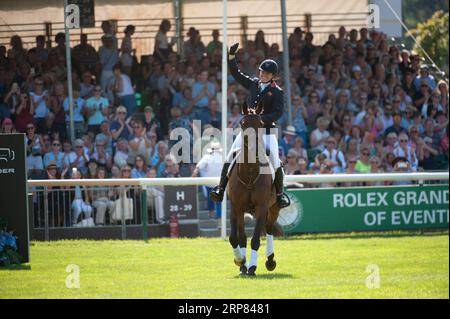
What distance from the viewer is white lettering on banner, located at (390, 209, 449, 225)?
18766 millimetres

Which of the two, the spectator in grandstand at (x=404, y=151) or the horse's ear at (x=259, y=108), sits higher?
the horse's ear at (x=259, y=108)

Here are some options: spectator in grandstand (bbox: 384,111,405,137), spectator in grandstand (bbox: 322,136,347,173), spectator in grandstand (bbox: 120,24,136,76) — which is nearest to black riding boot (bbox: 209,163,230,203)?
spectator in grandstand (bbox: 322,136,347,173)

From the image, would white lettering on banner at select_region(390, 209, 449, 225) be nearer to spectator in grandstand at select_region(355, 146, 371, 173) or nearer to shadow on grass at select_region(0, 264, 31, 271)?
spectator in grandstand at select_region(355, 146, 371, 173)

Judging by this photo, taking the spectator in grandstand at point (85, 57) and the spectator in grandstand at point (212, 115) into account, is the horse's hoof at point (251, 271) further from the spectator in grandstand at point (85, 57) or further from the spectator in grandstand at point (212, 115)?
the spectator in grandstand at point (85, 57)

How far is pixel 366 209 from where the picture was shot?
18578 mm

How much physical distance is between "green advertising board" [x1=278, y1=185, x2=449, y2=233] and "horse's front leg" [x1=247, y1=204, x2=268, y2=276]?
5.65 meters

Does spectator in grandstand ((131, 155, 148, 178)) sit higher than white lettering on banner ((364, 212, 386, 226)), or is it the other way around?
spectator in grandstand ((131, 155, 148, 178))

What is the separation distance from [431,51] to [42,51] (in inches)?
647

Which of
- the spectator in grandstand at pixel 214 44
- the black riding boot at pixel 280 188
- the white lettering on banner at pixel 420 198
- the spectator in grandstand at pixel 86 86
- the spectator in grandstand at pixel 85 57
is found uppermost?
the spectator in grandstand at pixel 214 44

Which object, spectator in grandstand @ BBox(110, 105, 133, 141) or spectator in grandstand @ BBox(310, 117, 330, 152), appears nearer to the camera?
spectator in grandstand @ BBox(110, 105, 133, 141)

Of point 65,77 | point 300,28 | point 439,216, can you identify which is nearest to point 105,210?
point 65,77

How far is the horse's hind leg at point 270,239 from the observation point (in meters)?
12.3

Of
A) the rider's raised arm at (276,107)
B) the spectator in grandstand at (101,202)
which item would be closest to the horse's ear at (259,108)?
the rider's raised arm at (276,107)

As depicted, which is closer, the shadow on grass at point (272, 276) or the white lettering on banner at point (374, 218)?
the shadow on grass at point (272, 276)
